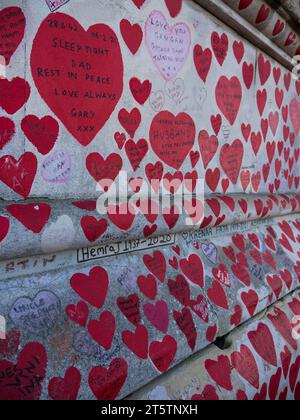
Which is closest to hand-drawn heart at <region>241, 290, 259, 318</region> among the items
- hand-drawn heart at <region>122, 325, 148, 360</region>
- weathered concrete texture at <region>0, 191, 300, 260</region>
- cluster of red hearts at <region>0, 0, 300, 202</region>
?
weathered concrete texture at <region>0, 191, 300, 260</region>

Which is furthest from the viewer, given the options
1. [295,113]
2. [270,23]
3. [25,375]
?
[295,113]

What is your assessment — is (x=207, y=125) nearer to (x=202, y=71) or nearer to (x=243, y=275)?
(x=202, y=71)

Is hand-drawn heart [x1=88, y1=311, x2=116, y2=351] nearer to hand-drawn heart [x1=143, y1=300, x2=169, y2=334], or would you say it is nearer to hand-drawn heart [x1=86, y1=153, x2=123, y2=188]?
hand-drawn heart [x1=143, y1=300, x2=169, y2=334]

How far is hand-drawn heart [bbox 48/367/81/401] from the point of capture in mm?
696

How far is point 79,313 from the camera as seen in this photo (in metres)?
0.80

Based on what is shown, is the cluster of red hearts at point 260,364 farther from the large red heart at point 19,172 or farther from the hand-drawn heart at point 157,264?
the large red heart at point 19,172

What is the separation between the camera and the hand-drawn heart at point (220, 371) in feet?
3.29

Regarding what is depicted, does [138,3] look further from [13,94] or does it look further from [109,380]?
[109,380]

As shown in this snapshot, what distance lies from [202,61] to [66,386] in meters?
0.94

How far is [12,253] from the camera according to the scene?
721 mm

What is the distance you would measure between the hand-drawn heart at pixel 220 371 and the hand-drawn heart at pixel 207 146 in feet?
1.82

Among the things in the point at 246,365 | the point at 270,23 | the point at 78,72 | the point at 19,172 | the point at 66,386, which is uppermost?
the point at 270,23

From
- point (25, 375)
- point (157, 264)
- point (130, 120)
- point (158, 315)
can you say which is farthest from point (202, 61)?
point (25, 375)
